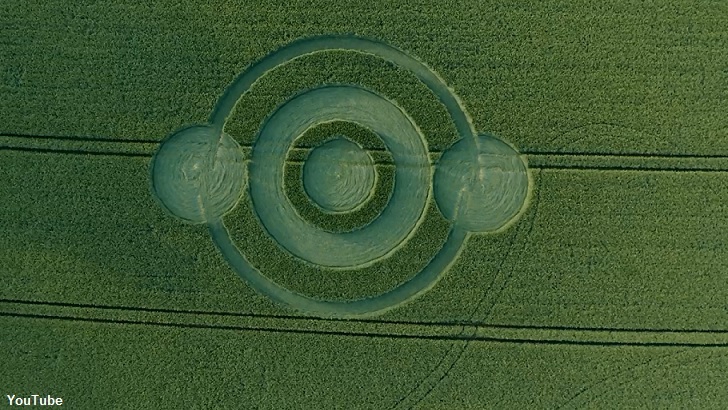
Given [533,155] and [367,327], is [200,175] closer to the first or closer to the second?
[367,327]

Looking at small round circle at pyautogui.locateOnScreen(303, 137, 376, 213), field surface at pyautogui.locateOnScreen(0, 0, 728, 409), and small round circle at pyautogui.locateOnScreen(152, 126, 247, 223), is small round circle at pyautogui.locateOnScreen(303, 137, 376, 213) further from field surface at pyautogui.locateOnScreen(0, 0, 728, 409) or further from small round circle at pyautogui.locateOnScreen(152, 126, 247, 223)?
small round circle at pyautogui.locateOnScreen(152, 126, 247, 223)

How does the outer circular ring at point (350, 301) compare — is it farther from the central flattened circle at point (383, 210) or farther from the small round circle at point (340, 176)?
the small round circle at point (340, 176)

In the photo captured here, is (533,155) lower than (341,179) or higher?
lower

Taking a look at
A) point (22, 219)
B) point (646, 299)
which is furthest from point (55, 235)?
point (646, 299)

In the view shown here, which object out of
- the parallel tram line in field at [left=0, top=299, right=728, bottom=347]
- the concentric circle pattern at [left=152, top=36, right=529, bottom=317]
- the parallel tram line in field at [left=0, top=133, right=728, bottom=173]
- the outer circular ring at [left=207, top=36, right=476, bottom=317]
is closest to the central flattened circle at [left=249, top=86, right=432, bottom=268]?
the concentric circle pattern at [left=152, top=36, right=529, bottom=317]

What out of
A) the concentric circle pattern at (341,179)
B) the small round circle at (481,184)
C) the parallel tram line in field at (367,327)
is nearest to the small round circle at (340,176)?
the concentric circle pattern at (341,179)

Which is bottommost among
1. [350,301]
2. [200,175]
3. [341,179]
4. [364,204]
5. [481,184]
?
[350,301]

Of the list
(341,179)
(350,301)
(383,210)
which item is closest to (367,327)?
(350,301)
